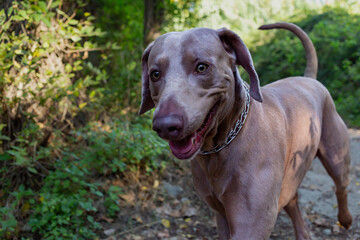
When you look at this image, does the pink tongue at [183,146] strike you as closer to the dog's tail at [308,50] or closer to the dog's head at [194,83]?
the dog's head at [194,83]

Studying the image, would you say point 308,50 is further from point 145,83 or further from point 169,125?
point 169,125

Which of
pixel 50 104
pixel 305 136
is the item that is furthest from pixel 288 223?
pixel 50 104

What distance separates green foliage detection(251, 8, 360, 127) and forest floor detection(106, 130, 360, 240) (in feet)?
12.8

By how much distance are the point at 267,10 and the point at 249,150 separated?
12.9m

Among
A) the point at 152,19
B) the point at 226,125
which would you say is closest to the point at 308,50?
the point at 226,125

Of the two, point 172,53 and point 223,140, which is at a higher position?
point 172,53

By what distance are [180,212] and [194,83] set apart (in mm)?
2399

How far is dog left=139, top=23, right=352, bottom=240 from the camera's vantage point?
1.97 m

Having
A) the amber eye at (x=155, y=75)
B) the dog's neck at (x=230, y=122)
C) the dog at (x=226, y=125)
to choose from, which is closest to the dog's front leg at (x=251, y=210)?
the dog at (x=226, y=125)

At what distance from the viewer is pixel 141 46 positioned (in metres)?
5.53

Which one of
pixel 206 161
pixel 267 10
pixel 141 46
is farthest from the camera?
pixel 267 10

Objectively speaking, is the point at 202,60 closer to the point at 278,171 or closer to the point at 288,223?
the point at 278,171

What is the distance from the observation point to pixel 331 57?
9070 mm

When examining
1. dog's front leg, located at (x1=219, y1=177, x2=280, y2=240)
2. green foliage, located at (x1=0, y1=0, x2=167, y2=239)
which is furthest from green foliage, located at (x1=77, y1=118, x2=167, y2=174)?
dog's front leg, located at (x1=219, y1=177, x2=280, y2=240)
